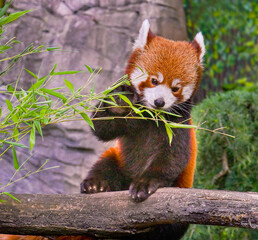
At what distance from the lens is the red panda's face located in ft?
8.08

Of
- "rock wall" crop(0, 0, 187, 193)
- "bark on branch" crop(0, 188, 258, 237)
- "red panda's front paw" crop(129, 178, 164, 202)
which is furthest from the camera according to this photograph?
"rock wall" crop(0, 0, 187, 193)

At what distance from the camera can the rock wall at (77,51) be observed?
404cm

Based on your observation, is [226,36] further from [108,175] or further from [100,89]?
[108,175]

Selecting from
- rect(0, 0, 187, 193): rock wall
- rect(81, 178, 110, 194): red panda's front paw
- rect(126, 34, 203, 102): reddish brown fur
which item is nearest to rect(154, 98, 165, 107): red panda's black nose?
rect(126, 34, 203, 102): reddish brown fur

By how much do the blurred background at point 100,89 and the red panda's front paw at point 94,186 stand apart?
1041 millimetres

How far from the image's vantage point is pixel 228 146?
143 inches

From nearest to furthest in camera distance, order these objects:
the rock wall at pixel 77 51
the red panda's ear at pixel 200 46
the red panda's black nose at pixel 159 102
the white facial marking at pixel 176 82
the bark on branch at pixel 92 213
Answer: the bark on branch at pixel 92 213, the red panda's black nose at pixel 159 102, the white facial marking at pixel 176 82, the red panda's ear at pixel 200 46, the rock wall at pixel 77 51

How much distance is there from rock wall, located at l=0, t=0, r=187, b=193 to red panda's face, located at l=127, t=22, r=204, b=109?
4.68 feet

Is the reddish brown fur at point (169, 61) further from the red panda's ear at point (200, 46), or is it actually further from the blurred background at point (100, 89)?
the blurred background at point (100, 89)

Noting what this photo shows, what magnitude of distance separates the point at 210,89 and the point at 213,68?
12.0 inches

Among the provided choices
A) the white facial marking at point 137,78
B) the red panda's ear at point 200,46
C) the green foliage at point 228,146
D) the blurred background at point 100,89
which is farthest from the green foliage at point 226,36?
the white facial marking at point 137,78

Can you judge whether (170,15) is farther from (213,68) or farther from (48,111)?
(48,111)

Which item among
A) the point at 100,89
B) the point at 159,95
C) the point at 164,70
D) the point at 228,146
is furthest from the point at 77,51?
the point at 159,95

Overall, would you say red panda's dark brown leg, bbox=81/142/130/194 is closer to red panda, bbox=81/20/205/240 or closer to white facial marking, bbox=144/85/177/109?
red panda, bbox=81/20/205/240
